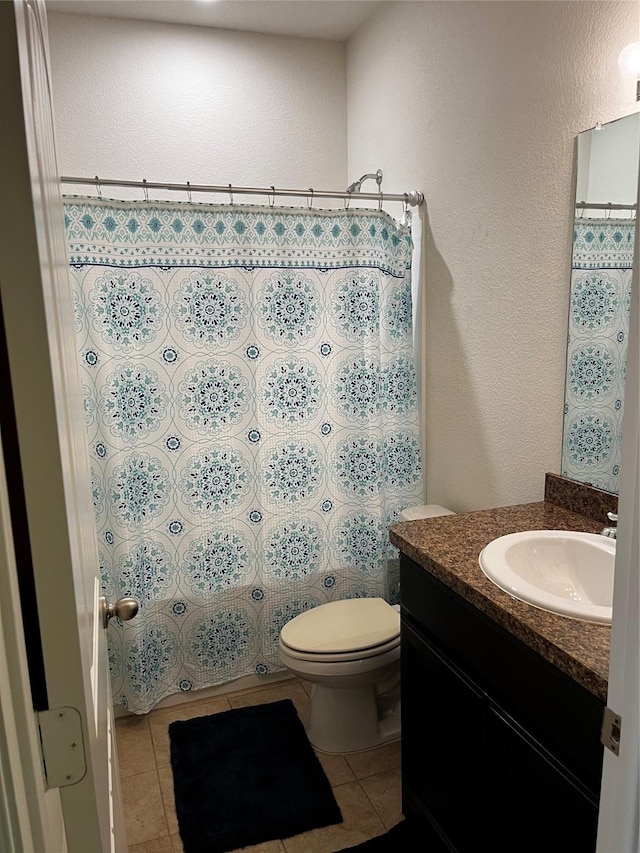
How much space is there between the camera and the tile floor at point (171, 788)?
182 cm

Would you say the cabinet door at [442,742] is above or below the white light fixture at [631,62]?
below

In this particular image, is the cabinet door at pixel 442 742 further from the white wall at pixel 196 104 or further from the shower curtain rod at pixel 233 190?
the white wall at pixel 196 104

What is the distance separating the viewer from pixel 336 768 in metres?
2.11

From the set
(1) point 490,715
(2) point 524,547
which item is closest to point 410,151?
(2) point 524,547

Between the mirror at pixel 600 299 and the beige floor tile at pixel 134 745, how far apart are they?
1.74 metres

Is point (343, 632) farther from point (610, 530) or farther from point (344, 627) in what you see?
point (610, 530)

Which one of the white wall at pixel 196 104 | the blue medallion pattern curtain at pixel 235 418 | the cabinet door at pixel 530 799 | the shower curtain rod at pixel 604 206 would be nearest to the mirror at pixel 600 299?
the shower curtain rod at pixel 604 206

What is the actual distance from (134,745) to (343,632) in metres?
0.90

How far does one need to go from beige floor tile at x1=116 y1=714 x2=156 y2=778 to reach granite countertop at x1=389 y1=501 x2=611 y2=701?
4.21 feet

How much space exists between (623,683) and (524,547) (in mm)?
786

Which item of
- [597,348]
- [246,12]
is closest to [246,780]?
[597,348]

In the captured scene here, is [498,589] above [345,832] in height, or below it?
above

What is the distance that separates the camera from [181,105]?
2.79 metres

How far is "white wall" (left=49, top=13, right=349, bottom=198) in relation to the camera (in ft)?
8.71
